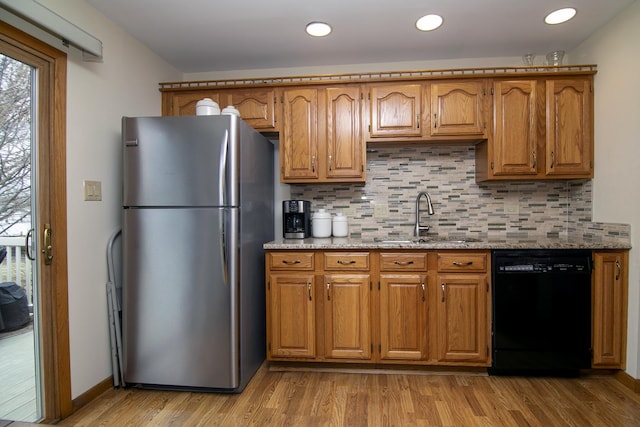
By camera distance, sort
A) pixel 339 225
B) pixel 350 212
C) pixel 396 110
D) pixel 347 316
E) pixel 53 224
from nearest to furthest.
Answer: pixel 53 224 < pixel 347 316 < pixel 396 110 < pixel 339 225 < pixel 350 212

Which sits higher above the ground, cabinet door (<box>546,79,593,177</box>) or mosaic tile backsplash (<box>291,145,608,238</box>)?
cabinet door (<box>546,79,593,177</box>)

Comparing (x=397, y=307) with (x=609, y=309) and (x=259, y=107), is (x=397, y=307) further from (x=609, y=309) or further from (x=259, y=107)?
(x=259, y=107)

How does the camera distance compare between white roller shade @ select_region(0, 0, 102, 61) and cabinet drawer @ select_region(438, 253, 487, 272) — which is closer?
white roller shade @ select_region(0, 0, 102, 61)

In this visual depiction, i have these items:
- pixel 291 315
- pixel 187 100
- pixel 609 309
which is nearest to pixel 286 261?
pixel 291 315

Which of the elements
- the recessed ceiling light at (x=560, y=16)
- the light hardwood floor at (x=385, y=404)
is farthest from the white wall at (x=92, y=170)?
the recessed ceiling light at (x=560, y=16)

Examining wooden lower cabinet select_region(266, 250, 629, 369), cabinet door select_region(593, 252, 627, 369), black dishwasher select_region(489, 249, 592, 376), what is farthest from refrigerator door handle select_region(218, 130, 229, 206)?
cabinet door select_region(593, 252, 627, 369)

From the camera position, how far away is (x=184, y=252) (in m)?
2.12

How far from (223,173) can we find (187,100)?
1164 mm

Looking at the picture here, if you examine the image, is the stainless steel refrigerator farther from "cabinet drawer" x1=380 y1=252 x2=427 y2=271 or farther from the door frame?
"cabinet drawer" x1=380 y1=252 x2=427 y2=271

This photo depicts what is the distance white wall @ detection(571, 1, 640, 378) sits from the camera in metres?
2.15

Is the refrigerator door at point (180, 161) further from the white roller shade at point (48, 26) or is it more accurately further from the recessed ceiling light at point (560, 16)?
the recessed ceiling light at point (560, 16)

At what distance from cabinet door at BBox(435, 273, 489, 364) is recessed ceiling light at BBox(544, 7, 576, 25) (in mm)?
1764

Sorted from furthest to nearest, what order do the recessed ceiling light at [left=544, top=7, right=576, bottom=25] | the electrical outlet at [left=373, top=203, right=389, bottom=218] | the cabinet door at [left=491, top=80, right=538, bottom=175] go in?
the electrical outlet at [left=373, top=203, right=389, bottom=218]
the cabinet door at [left=491, top=80, right=538, bottom=175]
the recessed ceiling light at [left=544, top=7, right=576, bottom=25]

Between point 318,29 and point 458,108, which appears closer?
point 318,29
